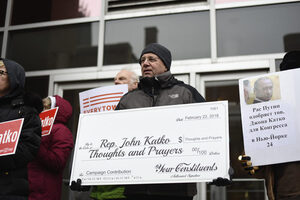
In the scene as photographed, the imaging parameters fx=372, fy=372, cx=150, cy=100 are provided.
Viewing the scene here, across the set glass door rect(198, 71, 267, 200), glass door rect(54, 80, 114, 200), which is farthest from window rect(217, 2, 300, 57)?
glass door rect(54, 80, 114, 200)

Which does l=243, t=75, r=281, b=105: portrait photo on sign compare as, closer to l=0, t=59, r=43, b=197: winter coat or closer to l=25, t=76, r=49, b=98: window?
l=0, t=59, r=43, b=197: winter coat

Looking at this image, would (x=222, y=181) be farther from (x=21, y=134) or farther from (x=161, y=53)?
(x=21, y=134)

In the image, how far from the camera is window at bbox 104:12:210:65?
4875 millimetres

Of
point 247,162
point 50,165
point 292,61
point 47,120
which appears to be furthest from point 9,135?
point 292,61

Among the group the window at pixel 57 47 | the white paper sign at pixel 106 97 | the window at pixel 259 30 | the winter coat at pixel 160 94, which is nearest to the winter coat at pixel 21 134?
the winter coat at pixel 160 94

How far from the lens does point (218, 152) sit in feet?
7.64

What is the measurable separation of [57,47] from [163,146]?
11.5 feet

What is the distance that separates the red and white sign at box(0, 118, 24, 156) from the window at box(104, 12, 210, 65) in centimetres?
258

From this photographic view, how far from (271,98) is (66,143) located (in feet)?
5.81

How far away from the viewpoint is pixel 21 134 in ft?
8.63

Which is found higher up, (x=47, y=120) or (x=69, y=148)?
(x=47, y=120)

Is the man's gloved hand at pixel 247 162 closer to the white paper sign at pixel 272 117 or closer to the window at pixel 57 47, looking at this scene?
the white paper sign at pixel 272 117

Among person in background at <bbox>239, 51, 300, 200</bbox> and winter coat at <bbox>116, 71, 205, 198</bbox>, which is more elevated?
winter coat at <bbox>116, 71, 205, 198</bbox>

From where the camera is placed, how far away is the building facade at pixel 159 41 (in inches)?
179
